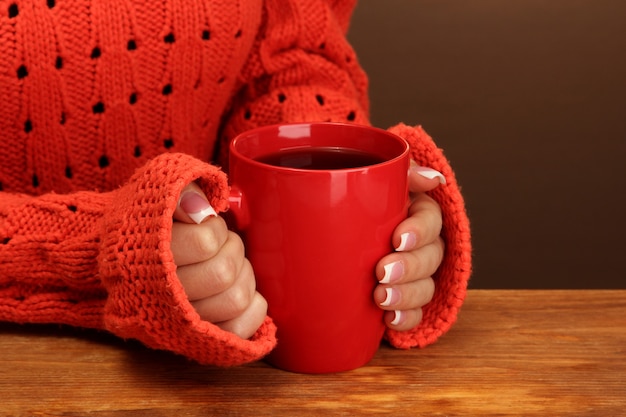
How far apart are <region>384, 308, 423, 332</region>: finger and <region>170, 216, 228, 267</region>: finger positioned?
0.15 metres

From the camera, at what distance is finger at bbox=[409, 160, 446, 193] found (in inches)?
23.2

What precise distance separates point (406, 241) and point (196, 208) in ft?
0.50

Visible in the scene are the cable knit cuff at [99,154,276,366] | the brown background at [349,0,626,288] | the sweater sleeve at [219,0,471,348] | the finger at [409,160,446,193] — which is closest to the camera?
the cable knit cuff at [99,154,276,366]

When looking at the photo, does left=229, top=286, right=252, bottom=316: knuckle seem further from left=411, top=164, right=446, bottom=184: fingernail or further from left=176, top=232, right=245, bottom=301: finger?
left=411, top=164, right=446, bottom=184: fingernail

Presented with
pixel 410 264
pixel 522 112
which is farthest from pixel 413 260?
pixel 522 112

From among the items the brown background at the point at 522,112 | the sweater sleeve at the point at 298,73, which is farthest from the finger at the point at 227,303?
A: the brown background at the point at 522,112

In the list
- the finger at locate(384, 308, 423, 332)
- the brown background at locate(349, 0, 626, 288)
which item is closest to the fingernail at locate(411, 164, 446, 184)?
the finger at locate(384, 308, 423, 332)

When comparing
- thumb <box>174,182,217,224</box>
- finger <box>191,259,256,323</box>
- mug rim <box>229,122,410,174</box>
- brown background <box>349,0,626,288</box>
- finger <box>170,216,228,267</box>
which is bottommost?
brown background <box>349,0,626,288</box>

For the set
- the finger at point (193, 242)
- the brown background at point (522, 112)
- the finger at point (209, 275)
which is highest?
the finger at point (193, 242)

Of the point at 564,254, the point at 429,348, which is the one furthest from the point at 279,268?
the point at 564,254

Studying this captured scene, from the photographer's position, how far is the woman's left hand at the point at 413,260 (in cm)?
54

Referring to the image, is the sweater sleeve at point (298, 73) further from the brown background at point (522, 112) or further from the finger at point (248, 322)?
the brown background at point (522, 112)

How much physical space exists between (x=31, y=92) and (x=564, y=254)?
4.46 ft

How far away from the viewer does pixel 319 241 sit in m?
0.50
